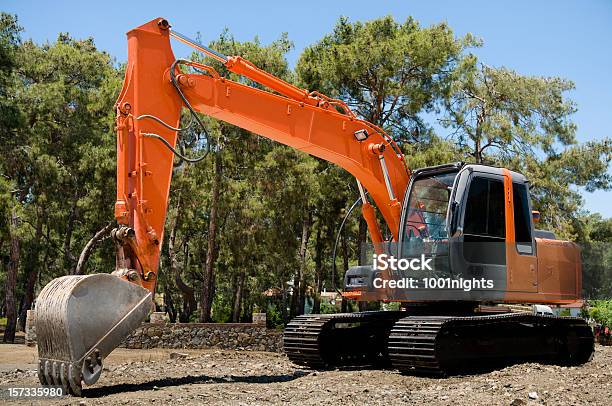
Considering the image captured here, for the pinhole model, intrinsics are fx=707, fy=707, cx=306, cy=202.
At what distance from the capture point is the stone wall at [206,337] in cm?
1889

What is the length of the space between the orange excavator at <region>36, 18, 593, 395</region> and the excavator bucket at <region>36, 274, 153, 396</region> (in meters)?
0.01

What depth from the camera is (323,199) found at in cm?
2500

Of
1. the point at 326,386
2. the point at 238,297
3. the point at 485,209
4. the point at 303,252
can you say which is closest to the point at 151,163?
the point at 326,386

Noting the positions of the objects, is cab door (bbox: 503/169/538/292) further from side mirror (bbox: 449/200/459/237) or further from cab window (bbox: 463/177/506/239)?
side mirror (bbox: 449/200/459/237)

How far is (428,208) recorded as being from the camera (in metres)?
10.0

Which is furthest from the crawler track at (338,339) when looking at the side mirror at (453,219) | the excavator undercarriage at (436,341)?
the side mirror at (453,219)

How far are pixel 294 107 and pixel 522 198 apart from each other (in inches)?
138

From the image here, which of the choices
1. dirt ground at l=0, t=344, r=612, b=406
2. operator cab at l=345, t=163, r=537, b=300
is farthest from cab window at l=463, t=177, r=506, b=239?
dirt ground at l=0, t=344, r=612, b=406

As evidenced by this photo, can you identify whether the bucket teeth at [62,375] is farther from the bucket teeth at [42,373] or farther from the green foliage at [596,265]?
the green foliage at [596,265]

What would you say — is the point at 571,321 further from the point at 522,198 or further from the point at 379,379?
the point at 379,379

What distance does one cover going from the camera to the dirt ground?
7113 mm

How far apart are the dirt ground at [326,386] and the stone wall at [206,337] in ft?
27.5

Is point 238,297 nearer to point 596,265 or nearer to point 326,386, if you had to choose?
point 596,265

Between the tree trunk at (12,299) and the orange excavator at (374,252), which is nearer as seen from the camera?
the orange excavator at (374,252)
